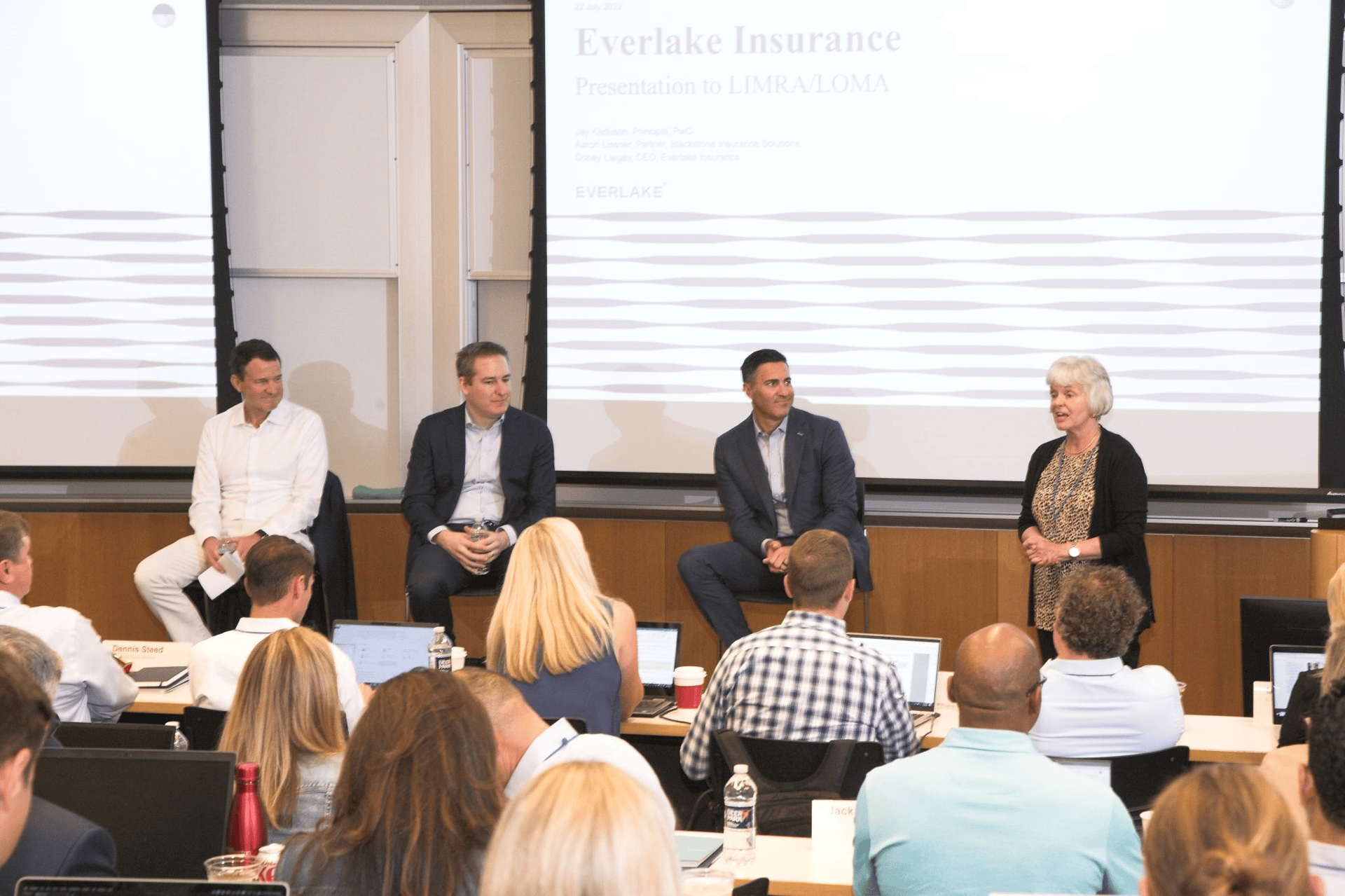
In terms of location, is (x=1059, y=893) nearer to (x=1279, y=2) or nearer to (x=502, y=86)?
(x=1279, y=2)

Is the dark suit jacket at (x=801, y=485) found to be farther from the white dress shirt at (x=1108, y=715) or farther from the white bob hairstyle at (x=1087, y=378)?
the white dress shirt at (x=1108, y=715)

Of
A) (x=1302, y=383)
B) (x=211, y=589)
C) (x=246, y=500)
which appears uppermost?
(x=1302, y=383)

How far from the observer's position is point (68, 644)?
3.42 metres

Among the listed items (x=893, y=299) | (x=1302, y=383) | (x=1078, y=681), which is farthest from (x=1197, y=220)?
(x=1078, y=681)

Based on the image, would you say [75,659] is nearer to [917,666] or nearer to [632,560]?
[917,666]

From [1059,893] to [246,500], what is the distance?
459cm

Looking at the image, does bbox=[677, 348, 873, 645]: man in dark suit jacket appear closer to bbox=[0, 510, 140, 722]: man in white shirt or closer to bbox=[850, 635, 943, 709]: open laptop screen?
bbox=[850, 635, 943, 709]: open laptop screen

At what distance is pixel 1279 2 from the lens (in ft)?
17.9

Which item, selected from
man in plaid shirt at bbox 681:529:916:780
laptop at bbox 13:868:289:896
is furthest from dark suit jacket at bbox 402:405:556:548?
laptop at bbox 13:868:289:896

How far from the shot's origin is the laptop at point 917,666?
3.84m

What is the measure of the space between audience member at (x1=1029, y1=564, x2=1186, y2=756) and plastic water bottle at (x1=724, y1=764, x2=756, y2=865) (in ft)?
2.97

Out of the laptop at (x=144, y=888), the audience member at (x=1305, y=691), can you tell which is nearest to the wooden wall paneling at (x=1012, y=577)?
the audience member at (x=1305, y=691)

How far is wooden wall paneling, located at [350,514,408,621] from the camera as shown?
20.7 ft

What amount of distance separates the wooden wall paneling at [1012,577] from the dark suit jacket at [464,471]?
1991 mm
